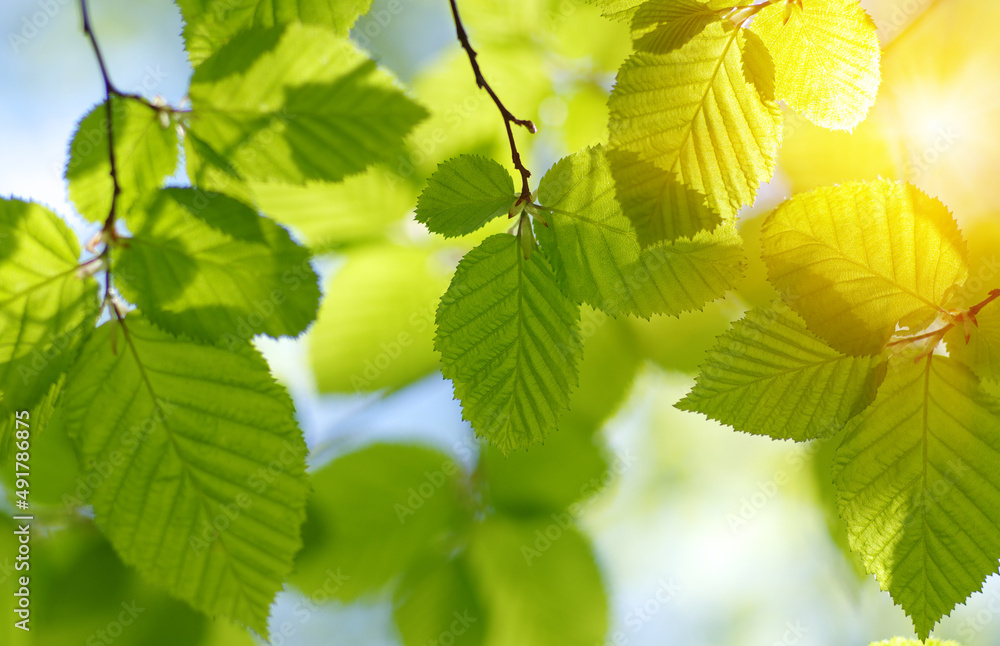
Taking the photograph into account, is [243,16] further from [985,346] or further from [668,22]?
[985,346]

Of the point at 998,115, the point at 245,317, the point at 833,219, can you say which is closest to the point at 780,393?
the point at 833,219

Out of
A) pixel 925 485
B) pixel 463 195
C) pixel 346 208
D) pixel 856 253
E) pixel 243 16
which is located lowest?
pixel 925 485

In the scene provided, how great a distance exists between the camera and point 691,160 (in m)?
0.28

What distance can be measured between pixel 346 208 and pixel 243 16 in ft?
0.95

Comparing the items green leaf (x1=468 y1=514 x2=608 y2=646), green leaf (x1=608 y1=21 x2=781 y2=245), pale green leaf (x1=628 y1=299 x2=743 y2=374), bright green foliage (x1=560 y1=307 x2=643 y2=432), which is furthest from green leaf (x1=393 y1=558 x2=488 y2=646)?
green leaf (x1=608 y1=21 x2=781 y2=245)

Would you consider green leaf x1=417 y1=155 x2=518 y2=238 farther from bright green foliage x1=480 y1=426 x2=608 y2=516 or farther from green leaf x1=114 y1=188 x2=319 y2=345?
bright green foliage x1=480 y1=426 x2=608 y2=516

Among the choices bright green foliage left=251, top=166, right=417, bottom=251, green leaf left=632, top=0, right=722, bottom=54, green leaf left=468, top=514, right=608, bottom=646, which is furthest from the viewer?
green leaf left=468, top=514, right=608, bottom=646

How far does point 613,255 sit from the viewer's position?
0.31m

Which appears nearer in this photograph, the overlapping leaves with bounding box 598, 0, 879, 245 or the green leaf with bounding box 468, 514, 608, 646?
the overlapping leaves with bounding box 598, 0, 879, 245

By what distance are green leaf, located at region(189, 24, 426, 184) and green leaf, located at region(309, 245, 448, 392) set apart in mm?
312

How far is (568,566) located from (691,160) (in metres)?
0.55

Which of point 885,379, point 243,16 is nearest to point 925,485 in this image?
point 885,379

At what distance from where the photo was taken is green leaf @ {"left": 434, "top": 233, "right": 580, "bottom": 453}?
1.00ft

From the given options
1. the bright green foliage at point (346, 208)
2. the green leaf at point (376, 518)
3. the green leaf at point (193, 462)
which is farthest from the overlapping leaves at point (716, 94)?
the green leaf at point (376, 518)
